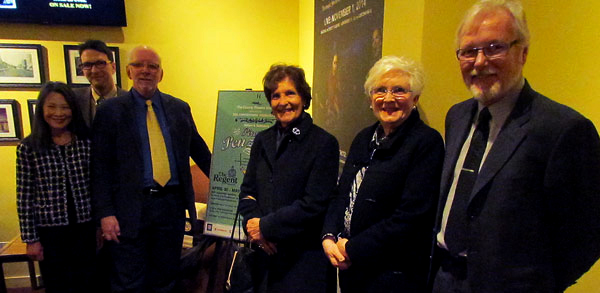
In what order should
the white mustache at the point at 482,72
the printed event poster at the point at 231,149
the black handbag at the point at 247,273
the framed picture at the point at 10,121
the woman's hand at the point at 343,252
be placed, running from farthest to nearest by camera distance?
the framed picture at the point at 10,121 → the printed event poster at the point at 231,149 → the black handbag at the point at 247,273 → the woman's hand at the point at 343,252 → the white mustache at the point at 482,72

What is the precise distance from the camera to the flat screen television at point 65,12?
2.78 metres

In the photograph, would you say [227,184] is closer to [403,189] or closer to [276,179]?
[276,179]

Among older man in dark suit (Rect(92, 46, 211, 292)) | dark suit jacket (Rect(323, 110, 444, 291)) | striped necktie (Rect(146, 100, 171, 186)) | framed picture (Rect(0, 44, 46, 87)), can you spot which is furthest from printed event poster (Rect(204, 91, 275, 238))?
framed picture (Rect(0, 44, 46, 87))

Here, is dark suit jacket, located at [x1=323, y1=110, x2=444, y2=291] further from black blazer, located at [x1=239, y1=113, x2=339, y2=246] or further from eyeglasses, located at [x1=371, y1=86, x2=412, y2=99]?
black blazer, located at [x1=239, y1=113, x2=339, y2=246]

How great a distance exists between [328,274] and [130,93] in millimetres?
1437

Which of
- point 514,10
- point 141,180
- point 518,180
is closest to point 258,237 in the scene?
point 141,180

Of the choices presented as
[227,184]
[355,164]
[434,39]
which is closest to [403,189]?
[355,164]

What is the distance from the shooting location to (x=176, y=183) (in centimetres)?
196

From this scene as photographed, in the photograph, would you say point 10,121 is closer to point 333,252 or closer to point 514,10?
point 333,252

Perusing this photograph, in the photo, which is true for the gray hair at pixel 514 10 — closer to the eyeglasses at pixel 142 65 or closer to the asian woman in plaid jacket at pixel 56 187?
the eyeglasses at pixel 142 65

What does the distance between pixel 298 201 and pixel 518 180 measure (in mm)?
805

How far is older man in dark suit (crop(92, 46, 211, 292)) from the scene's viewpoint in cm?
183

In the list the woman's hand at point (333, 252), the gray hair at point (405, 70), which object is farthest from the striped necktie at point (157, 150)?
the gray hair at point (405, 70)

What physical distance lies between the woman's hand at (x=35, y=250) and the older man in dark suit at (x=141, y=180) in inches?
13.6
